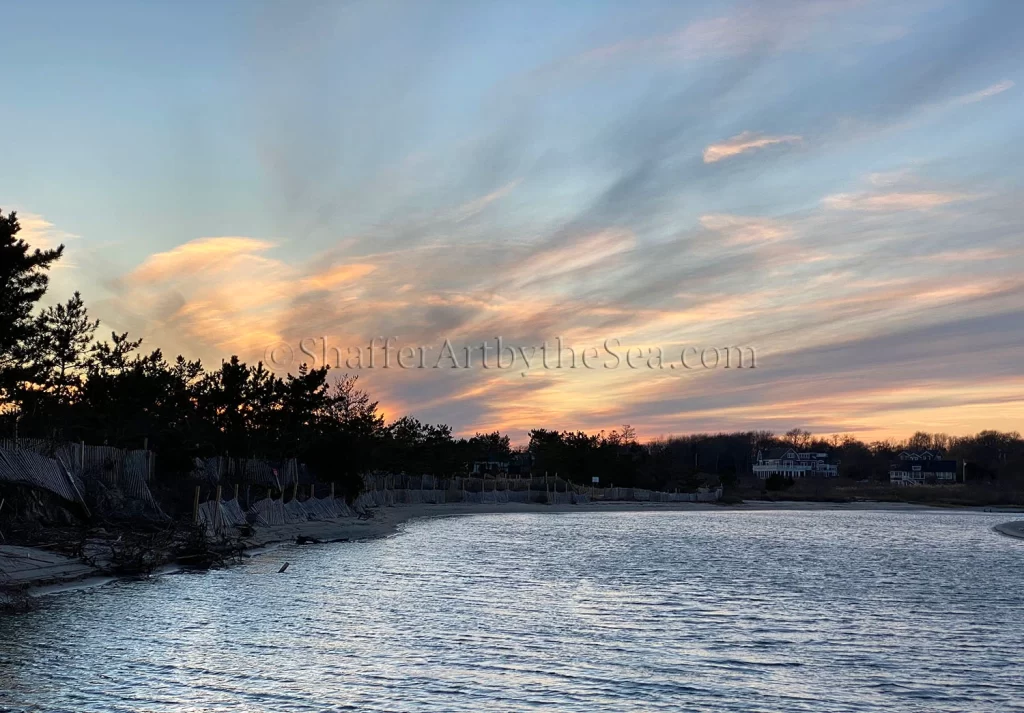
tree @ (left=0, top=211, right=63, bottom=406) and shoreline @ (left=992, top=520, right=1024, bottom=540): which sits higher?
tree @ (left=0, top=211, right=63, bottom=406)

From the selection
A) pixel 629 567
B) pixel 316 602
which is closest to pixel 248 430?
pixel 629 567

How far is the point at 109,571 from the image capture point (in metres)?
25.5

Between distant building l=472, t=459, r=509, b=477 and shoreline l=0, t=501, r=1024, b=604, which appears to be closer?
shoreline l=0, t=501, r=1024, b=604

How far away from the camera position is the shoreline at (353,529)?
75.8 ft

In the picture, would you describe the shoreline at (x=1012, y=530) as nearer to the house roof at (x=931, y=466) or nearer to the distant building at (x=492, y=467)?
the distant building at (x=492, y=467)

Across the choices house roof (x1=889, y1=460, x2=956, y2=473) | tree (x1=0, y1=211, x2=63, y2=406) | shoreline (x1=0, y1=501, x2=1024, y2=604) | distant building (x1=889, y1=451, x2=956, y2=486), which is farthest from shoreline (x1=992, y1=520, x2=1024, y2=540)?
house roof (x1=889, y1=460, x2=956, y2=473)

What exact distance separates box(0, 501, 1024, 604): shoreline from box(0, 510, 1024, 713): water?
1.14 meters

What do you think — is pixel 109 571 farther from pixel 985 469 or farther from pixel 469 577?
pixel 985 469

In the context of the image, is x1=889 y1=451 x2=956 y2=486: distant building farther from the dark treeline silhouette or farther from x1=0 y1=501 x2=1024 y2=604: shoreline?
the dark treeline silhouette

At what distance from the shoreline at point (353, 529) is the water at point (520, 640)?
114 cm

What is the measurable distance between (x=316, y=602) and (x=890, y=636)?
42.8 feet

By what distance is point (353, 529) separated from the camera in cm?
4966

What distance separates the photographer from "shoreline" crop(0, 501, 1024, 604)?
2311 centimetres

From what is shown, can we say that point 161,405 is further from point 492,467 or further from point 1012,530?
point 492,467
